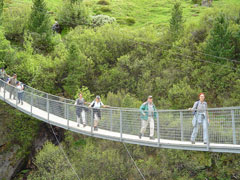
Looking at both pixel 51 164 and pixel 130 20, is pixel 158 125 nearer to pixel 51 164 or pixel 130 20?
pixel 51 164

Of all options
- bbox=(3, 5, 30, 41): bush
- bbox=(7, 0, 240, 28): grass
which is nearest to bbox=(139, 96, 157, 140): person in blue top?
bbox=(3, 5, 30, 41): bush

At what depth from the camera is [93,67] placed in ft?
113

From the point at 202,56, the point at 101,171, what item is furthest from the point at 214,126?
the point at 202,56

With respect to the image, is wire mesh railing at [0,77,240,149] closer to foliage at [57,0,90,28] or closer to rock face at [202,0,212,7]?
foliage at [57,0,90,28]

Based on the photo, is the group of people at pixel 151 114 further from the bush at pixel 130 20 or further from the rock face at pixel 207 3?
the rock face at pixel 207 3

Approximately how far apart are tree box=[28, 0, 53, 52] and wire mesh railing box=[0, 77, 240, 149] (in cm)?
1887

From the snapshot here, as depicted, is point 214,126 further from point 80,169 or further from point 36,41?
point 36,41

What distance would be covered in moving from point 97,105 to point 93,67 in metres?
20.5

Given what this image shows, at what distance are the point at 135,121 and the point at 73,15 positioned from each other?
40687 mm

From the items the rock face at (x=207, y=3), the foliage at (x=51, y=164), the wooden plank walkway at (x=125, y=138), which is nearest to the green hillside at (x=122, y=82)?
the foliage at (x=51, y=164)

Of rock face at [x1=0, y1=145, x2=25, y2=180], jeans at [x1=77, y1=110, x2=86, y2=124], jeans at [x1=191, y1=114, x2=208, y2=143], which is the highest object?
jeans at [x1=191, y1=114, x2=208, y2=143]

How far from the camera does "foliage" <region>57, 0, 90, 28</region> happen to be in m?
50.8

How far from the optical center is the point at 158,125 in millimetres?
12164

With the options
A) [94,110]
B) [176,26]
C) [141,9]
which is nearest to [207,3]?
[141,9]
